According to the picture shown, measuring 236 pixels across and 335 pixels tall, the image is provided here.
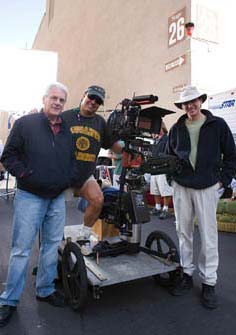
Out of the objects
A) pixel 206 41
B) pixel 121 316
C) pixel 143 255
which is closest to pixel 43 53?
pixel 206 41

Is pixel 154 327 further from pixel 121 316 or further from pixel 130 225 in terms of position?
pixel 130 225

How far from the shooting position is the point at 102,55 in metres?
11.7

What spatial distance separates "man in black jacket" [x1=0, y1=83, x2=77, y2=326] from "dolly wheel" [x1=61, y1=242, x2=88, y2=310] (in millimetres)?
344

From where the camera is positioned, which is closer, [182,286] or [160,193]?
[182,286]

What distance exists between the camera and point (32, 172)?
2188 millimetres

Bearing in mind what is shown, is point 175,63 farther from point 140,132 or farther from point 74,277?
point 74,277

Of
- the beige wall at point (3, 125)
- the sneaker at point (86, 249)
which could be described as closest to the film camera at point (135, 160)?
the sneaker at point (86, 249)

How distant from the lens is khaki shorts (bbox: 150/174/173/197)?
5.69 metres

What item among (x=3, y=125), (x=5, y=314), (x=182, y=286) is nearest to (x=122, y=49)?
(x=3, y=125)

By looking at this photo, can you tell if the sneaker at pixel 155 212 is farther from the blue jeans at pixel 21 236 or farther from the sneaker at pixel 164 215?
the blue jeans at pixel 21 236

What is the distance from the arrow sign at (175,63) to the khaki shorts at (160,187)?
8.75ft

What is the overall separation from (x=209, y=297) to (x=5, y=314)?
1.46 metres

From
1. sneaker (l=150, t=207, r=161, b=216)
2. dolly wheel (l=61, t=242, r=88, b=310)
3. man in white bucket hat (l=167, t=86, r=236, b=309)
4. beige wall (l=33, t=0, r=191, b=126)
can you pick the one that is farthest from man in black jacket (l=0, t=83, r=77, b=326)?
beige wall (l=33, t=0, r=191, b=126)

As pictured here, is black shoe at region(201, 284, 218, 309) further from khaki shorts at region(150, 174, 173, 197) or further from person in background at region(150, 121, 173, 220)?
khaki shorts at region(150, 174, 173, 197)
